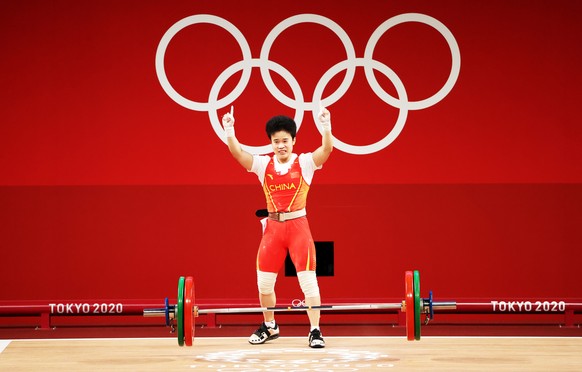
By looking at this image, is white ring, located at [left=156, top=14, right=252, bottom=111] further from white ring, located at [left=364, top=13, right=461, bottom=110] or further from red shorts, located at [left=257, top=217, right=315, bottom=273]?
red shorts, located at [left=257, top=217, right=315, bottom=273]

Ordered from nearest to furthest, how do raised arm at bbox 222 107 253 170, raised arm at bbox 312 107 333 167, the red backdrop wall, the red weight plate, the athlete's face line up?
the red weight plate
raised arm at bbox 312 107 333 167
raised arm at bbox 222 107 253 170
the athlete's face
the red backdrop wall

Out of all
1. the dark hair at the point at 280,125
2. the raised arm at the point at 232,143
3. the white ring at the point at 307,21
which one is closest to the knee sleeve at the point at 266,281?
the raised arm at the point at 232,143

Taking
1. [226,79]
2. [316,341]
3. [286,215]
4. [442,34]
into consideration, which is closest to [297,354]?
[316,341]

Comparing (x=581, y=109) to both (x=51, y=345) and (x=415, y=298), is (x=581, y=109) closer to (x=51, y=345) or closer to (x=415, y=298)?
(x=415, y=298)

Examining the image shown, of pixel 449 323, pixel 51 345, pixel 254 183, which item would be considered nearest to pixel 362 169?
pixel 254 183

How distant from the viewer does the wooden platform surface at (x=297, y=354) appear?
4.82 metres

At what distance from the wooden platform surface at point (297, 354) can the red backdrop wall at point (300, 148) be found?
0.99 meters

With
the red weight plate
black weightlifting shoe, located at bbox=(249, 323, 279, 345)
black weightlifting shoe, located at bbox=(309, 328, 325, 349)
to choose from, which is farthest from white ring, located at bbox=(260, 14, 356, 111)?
the red weight plate

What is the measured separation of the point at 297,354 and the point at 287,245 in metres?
0.70

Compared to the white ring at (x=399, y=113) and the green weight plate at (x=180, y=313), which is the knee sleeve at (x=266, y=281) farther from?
the white ring at (x=399, y=113)

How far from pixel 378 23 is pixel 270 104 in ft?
3.50

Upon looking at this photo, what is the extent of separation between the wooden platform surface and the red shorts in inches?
21.2

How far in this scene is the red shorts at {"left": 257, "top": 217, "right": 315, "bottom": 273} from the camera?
546 centimetres

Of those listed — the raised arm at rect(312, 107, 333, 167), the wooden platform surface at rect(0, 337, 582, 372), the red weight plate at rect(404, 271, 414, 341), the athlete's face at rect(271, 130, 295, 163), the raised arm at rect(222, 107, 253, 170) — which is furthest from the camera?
the athlete's face at rect(271, 130, 295, 163)
